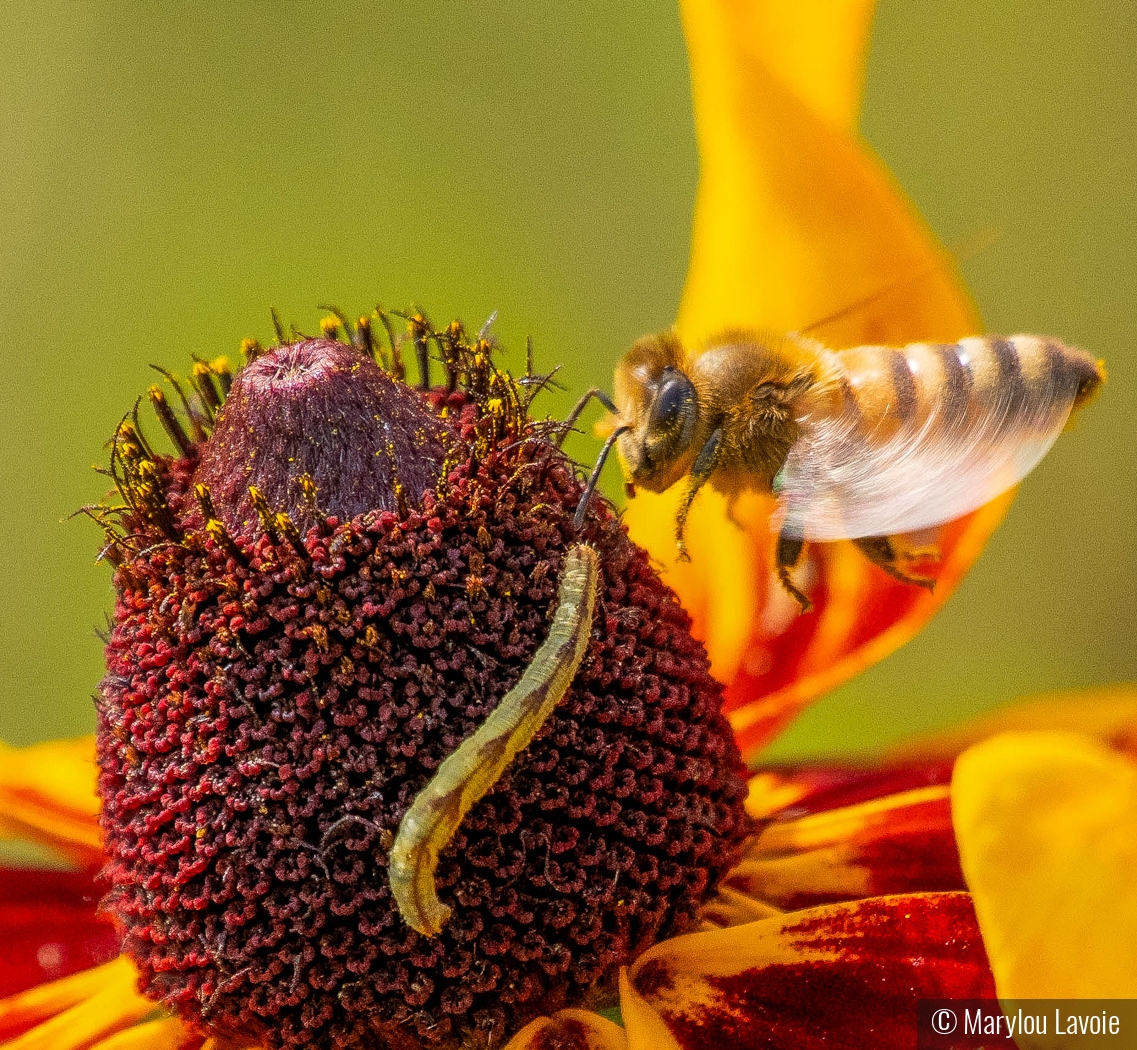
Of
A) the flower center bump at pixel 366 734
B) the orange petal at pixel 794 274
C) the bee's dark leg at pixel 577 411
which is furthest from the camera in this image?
the orange petal at pixel 794 274

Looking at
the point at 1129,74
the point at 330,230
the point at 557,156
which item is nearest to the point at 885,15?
the point at 1129,74

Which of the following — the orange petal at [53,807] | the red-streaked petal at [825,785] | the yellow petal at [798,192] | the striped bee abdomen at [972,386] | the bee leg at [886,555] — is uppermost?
the yellow petal at [798,192]

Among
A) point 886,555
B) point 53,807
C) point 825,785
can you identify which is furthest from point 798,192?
point 53,807

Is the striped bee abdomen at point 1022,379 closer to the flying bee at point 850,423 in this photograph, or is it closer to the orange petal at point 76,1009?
the flying bee at point 850,423

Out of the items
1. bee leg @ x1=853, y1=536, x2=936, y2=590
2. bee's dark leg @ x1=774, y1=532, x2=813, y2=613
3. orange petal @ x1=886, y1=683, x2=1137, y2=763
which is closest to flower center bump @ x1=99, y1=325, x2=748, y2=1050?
bee's dark leg @ x1=774, y1=532, x2=813, y2=613

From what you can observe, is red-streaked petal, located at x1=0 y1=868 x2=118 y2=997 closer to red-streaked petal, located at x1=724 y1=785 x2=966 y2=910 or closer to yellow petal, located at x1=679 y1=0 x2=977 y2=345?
red-streaked petal, located at x1=724 y1=785 x2=966 y2=910

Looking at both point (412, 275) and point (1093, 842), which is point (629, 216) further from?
point (1093, 842)

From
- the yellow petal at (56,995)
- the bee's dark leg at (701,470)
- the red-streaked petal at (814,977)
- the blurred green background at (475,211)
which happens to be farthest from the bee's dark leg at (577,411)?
the yellow petal at (56,995)
